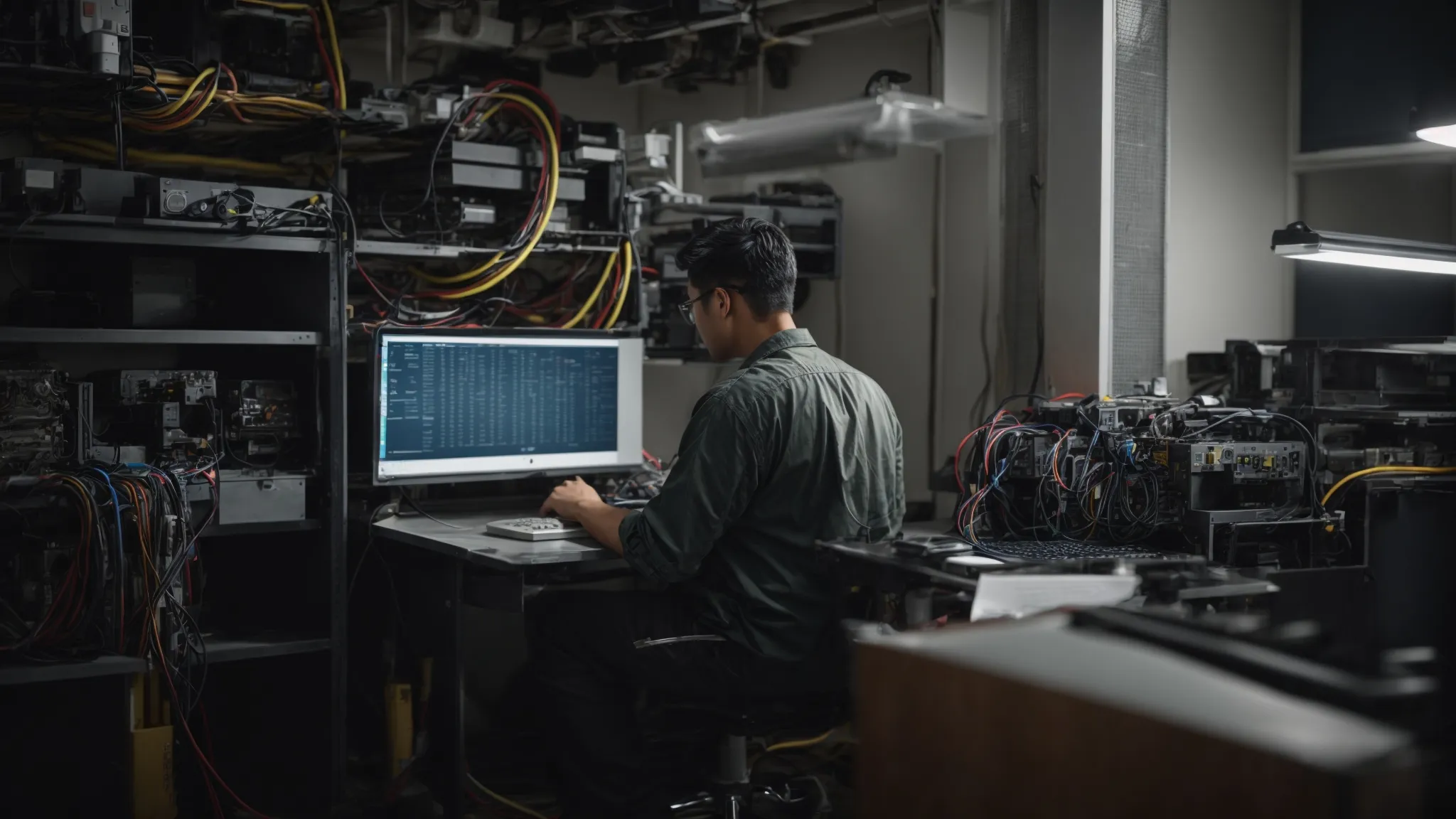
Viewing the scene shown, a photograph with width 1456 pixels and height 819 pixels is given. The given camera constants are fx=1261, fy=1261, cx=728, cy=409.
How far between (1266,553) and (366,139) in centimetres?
243

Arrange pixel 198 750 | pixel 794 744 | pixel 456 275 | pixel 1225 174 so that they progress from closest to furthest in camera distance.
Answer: pixel 198 750 → pixel 456 275 → pixel 794 744 → pixel 1225 174

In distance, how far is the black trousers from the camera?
2529 millimetres

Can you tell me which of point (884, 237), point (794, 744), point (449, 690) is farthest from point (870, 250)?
point (449, 690)

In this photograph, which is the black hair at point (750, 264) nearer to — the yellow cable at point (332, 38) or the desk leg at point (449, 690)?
the desk leg at point (449, 690)

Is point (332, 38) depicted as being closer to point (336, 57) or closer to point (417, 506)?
point (336, 57)

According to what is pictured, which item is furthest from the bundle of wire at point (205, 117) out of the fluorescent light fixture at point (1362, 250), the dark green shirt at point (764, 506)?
the fluorescent light fixture at point (1362, 250)

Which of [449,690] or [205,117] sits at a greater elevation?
[205,117]

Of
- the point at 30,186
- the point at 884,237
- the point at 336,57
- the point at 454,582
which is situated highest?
the point at 336,57

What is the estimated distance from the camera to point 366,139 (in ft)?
10.9

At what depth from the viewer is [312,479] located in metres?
3.06

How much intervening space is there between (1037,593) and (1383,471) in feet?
4.97

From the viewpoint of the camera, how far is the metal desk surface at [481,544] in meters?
2.67

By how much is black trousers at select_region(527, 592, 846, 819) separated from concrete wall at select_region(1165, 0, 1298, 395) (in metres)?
1.84

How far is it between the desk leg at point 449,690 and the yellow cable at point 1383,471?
1990mm
